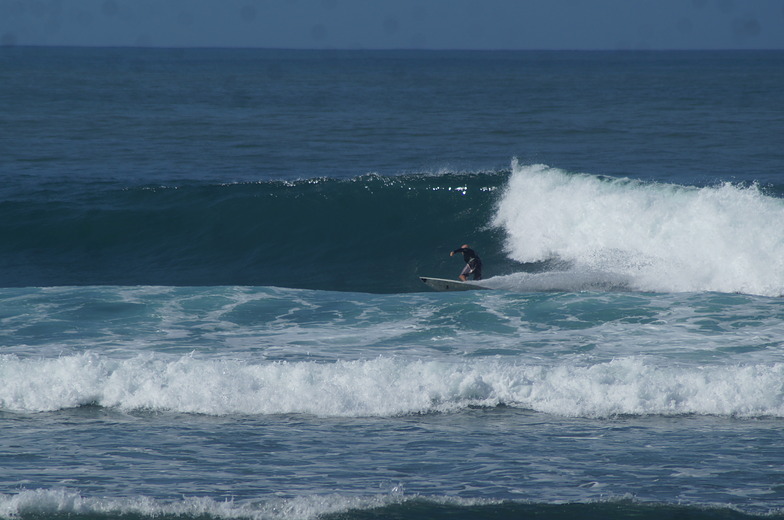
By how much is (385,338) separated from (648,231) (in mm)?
10153

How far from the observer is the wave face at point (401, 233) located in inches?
783

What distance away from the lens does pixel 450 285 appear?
17.8 m

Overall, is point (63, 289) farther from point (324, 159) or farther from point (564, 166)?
point (564, 166)

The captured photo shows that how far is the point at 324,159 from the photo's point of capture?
33.6 meters

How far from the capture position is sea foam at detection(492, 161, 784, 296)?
19.2 m

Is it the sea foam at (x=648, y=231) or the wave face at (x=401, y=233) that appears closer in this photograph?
the sea foam at (x=648, y=231)

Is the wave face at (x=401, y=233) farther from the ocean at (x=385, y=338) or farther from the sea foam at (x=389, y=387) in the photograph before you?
the sea foam at (x=389, y=387)

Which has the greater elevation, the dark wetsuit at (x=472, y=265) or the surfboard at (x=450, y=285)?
the dark wetsuit at (x=472, y=265)

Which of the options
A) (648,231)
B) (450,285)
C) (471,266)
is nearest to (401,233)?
(471,266)

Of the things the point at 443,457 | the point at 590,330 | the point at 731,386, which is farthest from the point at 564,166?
the point at 443,457

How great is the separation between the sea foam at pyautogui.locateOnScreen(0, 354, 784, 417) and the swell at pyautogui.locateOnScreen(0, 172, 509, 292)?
8.17 meters

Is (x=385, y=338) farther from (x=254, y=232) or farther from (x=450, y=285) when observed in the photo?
(x=254, y=232)

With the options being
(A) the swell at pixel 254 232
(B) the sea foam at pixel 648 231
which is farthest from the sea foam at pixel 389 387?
(A) the swell at pixel 254 232

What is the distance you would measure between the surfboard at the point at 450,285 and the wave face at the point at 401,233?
60cm
